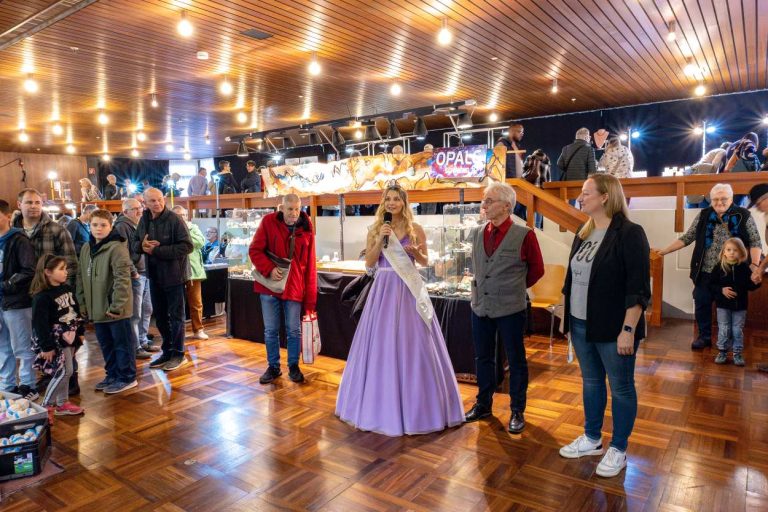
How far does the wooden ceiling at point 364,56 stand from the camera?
17.0ft

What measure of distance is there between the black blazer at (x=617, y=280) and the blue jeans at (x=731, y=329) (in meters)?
2.67

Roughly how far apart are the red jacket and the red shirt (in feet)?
5.06

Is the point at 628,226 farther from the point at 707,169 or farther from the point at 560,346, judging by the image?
the point at 707,169

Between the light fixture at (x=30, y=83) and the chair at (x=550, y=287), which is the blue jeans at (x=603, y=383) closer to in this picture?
the chair at (x=550, y=287)

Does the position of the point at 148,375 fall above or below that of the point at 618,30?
below

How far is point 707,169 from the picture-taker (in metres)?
6.39

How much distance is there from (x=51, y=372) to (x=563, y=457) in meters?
3.18

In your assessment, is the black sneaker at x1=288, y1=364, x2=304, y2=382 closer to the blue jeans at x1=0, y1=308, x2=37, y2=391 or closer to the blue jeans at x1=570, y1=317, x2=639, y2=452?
the blue jeans at x1=0, y1=308, x2=37, y2=391

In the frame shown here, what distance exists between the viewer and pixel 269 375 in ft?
13.7

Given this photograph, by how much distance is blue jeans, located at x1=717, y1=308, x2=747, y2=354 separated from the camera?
14.7 ft

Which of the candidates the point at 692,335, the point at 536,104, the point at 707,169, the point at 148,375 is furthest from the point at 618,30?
the point at 148,375

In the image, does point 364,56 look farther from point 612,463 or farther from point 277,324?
point 612,463

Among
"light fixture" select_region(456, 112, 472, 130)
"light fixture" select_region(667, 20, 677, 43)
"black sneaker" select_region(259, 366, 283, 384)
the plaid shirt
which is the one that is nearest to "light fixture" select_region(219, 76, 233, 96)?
"light fixture" select_region(456, 112, 472, 130)

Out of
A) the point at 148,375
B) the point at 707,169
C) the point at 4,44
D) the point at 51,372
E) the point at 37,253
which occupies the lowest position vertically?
the point at 148,375
